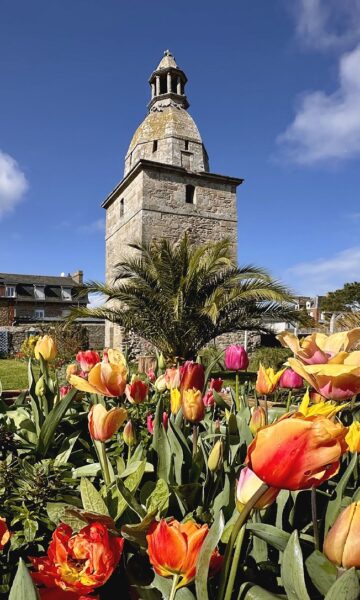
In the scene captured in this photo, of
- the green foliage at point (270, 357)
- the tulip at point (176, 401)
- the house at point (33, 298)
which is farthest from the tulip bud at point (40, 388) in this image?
the house at point (33, 298)

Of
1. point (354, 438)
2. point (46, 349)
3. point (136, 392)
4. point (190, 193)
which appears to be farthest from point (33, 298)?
point (354, 438)

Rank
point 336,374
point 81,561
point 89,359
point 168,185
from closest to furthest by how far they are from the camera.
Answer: point 81,561 → point 336,374 → point 89,359 → point 168,185

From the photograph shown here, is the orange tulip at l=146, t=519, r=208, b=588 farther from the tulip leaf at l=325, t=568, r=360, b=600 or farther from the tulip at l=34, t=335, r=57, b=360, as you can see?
the tulip at l=34, t=335, r=57, b=360

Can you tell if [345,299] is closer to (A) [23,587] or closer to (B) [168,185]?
(B) [168,185]

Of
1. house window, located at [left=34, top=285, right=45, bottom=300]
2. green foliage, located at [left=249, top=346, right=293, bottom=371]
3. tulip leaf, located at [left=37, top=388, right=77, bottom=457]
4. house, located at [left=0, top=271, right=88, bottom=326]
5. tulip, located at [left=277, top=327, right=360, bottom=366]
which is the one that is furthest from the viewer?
house window, located at [left=34, top=285, right=45, bottom=300]

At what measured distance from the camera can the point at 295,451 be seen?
630 mm

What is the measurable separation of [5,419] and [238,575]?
1.52 m

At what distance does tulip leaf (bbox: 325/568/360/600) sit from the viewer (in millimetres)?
606

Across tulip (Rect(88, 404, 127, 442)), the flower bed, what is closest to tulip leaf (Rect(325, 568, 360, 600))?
the flower bed

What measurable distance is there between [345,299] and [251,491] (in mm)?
39293

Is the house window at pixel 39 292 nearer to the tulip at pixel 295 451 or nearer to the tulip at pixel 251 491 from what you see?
the tulip at pixel 251 491

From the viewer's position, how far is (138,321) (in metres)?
10.8

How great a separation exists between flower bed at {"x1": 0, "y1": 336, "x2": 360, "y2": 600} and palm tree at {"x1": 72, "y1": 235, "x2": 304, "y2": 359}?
862cm

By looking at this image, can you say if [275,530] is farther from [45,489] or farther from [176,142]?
[176,142]
